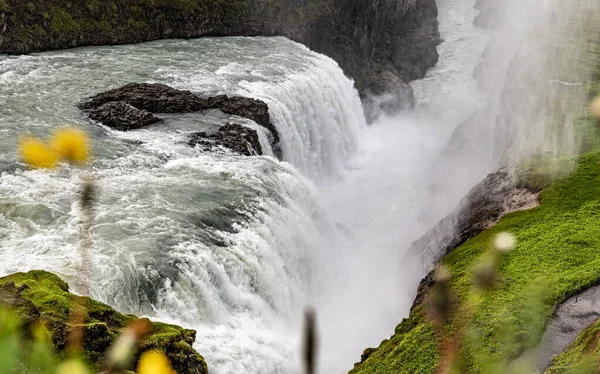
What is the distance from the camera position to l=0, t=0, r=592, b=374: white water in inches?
593

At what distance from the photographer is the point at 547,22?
2260 inches

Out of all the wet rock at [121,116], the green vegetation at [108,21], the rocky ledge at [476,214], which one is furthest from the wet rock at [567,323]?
the green vegetation at [108,21]

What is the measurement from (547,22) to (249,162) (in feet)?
152

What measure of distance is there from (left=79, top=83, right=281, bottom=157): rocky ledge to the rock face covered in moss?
12936 mm

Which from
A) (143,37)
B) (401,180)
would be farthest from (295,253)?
(143,37)

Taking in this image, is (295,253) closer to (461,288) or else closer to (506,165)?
(461,288)

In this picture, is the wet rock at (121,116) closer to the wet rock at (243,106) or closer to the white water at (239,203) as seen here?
the white water at (239,203)

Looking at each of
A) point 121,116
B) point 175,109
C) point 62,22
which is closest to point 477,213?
point 175,109

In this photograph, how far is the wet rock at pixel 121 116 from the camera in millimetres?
24625

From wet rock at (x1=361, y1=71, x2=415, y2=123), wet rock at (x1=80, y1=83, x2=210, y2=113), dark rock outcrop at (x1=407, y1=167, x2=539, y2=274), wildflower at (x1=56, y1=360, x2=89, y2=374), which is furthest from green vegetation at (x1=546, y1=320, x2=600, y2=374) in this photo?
wet rock at (x1=361, y1=71, x2=415, y2=123)

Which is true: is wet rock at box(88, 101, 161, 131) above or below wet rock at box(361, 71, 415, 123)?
above

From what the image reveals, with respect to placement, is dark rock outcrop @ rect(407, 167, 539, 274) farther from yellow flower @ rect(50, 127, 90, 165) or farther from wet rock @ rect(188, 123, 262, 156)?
yellow flower @ rect(50, 127, 90, 165)

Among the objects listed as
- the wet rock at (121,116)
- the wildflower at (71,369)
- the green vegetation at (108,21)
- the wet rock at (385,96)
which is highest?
the wildflower at (71,369)

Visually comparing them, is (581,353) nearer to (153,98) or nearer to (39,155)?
(39,155)
